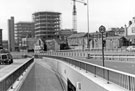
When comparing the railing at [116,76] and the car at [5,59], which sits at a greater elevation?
the railing at [116,76]

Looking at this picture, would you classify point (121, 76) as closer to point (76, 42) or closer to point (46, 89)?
point (46, 89)

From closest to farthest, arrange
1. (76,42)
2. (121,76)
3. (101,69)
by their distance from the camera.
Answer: (121,76), (101,69), (76,42)

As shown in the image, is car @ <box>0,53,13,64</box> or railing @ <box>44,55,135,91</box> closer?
railing @ <box>44,55,135,91</box>

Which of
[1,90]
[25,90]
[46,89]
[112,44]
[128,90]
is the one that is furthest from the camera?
[112,44]

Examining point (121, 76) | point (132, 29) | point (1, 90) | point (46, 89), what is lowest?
point (46, 89)

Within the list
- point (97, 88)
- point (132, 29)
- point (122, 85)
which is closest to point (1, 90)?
point (97, 88)

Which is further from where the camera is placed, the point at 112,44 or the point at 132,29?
the point at 112,44

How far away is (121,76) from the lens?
998 centimetres

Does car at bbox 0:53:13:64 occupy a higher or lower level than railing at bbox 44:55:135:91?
lower

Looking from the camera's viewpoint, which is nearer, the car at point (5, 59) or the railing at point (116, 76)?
the railing at point (116, 76)

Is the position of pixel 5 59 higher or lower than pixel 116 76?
lower

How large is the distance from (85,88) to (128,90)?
4.96 m

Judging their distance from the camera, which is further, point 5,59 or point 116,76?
point 5,59

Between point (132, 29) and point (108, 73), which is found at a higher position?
point (132, 29)
